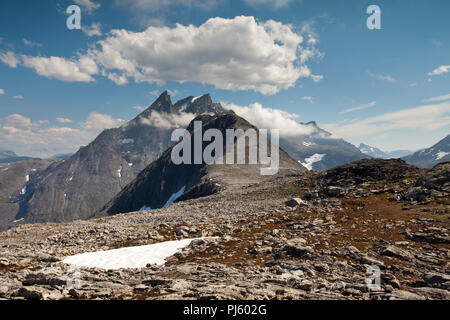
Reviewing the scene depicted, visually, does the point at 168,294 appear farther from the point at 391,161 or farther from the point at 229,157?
the point at 229,157

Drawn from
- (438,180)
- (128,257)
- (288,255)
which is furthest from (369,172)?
(128,257)

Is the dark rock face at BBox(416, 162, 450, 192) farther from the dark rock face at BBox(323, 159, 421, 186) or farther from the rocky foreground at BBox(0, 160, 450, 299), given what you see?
the dark rock face at BBox(323, 159, 421, 186)

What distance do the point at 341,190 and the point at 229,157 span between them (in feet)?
453

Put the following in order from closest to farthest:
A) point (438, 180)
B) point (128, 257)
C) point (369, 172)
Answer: point (128, 257) < point (438, 180) < point (369, 172)

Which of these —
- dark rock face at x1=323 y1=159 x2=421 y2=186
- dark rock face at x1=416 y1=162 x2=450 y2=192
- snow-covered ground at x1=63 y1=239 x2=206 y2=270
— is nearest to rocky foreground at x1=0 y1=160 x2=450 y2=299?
dark rock face at x1=416 y1=162 x2=450 y2=192

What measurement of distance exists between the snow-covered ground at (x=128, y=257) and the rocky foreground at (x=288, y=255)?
1.84 metres

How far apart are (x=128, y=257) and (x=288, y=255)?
1546 cm

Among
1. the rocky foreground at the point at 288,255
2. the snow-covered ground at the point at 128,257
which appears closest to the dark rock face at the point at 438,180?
the rocky foreground at the point at 288,255

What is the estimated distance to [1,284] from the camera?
14469 millimetres

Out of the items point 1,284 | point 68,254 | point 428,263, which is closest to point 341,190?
point 428,263

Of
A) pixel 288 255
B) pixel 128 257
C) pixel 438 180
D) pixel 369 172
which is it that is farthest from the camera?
pixel 369 172

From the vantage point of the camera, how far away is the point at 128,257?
24.8 m

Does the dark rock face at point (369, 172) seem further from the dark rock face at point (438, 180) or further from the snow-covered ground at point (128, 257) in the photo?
the snow-covered ground at point (128, 257)

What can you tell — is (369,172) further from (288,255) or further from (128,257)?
(128,257)
